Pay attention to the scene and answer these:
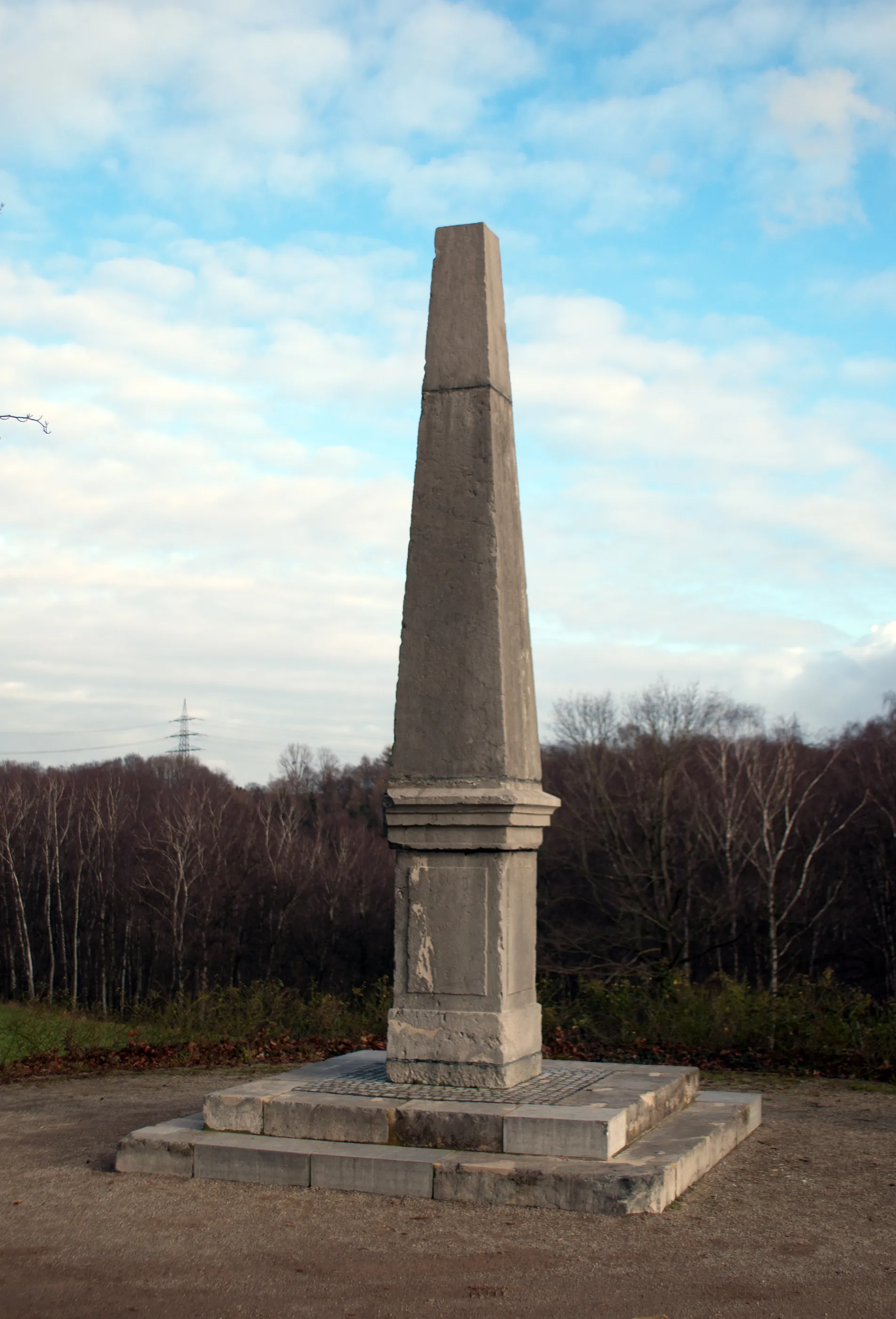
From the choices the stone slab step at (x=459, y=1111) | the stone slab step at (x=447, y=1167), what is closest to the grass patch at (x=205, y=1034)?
the stone slab step at (x=459, y=1111)

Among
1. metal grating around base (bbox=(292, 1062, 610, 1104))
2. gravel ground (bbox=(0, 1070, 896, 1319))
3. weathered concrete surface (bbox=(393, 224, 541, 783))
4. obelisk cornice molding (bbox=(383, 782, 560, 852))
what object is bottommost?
gravel ground (bbox=(0, 1070, 896, 1319))

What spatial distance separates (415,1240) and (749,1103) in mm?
2940

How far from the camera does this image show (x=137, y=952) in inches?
1640

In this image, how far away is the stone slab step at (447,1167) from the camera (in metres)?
5.21

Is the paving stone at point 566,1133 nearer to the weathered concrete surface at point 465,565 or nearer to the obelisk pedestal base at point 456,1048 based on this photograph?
the obelisk pedestal base at point 456,1048

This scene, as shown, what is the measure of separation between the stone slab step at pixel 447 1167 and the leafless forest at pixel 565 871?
1689 centimetres

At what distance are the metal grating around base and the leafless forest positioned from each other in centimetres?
1610

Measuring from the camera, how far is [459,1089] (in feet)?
20.6

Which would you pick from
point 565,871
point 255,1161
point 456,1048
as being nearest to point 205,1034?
point 456,1048

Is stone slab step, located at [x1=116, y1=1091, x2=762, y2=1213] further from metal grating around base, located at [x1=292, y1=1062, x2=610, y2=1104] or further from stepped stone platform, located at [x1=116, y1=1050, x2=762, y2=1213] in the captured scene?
metal grating around base, located at [x1=292, y1=1062, x2=610, y2=1104]

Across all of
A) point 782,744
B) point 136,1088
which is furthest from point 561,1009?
point 782,744

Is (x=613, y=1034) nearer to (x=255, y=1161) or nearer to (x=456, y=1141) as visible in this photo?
(x=456, y=1141)

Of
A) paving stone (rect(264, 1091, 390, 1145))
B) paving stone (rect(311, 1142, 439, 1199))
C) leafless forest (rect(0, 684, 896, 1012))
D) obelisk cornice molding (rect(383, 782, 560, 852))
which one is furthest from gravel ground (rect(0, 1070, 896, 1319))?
leafless forest (rect(0, 684, 896, 1012))

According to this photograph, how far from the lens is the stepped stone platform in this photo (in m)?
5.31
